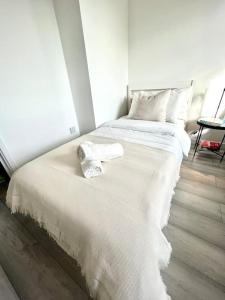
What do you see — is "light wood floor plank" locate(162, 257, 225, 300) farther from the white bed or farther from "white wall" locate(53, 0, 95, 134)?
"white wall" locate(53, 0, 95, 134)

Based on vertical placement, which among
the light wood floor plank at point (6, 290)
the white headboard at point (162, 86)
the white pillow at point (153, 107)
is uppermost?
the white headboard at point (162, 86)

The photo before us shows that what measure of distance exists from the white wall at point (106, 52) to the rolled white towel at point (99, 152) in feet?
3.57

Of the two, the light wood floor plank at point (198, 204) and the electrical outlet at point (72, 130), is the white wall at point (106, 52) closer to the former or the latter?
the electrical outlet at point (72, 130)

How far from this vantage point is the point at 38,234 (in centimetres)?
133

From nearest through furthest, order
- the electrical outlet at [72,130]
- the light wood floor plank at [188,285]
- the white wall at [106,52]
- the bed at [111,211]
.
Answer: the bed at [111,211] < the light wood floor plank at [188,285] < the white wall at [106,52] < the electrical outlet at [72,130]

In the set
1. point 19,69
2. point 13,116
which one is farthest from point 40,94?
point 13,116

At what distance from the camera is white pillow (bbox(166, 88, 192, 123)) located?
6.54 ft

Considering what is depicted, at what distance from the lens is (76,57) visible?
190 centimetres

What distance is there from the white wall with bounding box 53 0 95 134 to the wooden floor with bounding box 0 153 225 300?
1625 millimetres

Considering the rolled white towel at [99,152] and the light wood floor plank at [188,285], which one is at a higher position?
the rolled white towel at [99,152]

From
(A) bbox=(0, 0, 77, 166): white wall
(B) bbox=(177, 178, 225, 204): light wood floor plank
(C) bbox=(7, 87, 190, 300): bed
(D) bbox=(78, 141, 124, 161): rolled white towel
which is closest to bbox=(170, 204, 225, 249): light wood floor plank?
(B) bbox=(177, 178, 225, 204): light wood floor plank

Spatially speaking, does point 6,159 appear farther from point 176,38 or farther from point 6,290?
point 176,38

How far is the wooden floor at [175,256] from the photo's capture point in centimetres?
94

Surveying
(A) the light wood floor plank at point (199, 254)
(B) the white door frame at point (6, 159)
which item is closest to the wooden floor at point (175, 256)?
(A) the light wood floor plank at point (199, 254)
